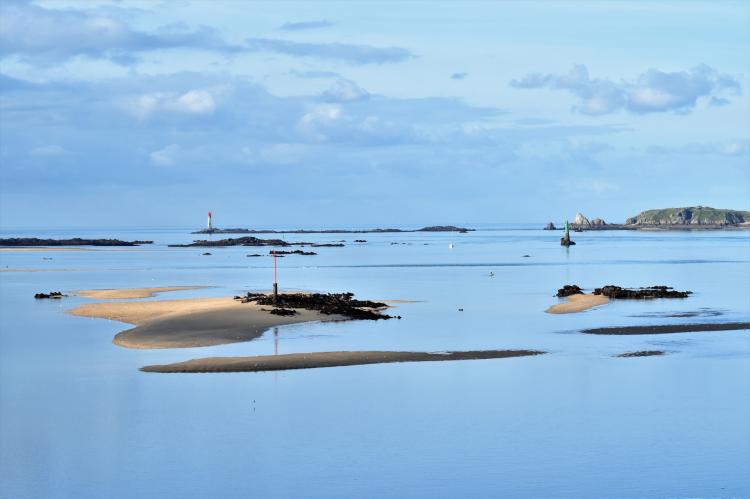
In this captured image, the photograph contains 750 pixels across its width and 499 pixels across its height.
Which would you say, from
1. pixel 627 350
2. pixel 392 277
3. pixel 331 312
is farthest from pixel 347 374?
pixel 392 277

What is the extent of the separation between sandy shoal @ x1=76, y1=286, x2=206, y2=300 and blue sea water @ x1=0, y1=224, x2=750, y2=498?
10.5 m

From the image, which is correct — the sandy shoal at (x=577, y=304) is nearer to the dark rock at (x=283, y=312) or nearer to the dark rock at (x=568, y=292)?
the dark rock at (x=568, y=292)

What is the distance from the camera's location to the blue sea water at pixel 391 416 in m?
17.9

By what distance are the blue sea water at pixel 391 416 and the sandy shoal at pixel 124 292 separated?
1049 cm

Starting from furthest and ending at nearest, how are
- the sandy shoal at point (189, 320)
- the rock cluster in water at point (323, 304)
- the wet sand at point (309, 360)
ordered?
1. the rock cluster in water at point (323, 304)
2. the sandy shoal at point (189, 320)
3. the wet sand at point (309, 360)

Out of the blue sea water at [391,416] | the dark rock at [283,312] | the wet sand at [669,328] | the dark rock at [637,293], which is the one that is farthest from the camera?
the dark rock at [637,293]

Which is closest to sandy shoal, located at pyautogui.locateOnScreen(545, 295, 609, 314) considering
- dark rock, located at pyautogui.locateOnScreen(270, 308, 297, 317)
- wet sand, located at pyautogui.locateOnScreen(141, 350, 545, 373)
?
dark rock, located at pyautogui.locateOnScreen(270, 308, 297, 317)

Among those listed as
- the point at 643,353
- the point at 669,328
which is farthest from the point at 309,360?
the point at 669,328

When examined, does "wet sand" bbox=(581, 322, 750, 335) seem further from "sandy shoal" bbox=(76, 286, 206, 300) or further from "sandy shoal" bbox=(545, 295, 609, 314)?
"sandy shoal" bbox=(76, 286, 206, 300)

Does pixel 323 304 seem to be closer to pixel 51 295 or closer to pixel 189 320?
pixel 189 320

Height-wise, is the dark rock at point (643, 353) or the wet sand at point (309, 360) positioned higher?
the wet sand at point (309, 360)

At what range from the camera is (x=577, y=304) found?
169ft

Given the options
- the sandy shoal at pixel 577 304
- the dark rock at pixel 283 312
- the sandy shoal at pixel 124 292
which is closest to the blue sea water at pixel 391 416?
the dark rock at pixel 283 312

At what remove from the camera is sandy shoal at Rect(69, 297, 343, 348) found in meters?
35.6
